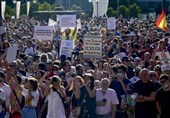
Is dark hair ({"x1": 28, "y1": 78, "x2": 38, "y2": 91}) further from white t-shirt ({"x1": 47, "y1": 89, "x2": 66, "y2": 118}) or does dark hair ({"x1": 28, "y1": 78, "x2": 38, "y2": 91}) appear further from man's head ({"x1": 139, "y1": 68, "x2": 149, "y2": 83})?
man's head ({"x1": 139, "y1": 68, "x2": 149, "y2": 83})

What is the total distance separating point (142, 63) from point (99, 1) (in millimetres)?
29015

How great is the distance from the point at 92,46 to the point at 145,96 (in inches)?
201

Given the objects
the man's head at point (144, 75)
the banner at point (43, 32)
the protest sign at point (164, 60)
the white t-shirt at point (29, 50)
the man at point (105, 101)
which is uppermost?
the banner at point (43, 32)

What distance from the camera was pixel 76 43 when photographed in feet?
79.8

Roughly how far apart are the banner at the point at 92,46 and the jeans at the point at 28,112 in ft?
16.3

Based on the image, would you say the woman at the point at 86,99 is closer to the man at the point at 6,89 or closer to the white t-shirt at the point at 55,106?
the white t-shirt at the point at 55,106

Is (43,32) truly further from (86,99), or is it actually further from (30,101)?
(30,101)

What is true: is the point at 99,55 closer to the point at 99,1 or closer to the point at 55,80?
the point at 55,80

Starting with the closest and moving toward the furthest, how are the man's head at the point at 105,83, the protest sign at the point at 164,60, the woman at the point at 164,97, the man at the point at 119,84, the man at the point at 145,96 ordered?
the woman at the point at 164,97 < the man at the point at 145,96 < the man's head at the point at 105,83 < the man at the point at 119,84 < the protest sign at the point at 164,60

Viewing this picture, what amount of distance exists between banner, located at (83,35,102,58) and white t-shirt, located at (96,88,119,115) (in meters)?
4.34

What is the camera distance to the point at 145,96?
1326 centimetres

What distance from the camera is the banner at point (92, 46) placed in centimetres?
1814

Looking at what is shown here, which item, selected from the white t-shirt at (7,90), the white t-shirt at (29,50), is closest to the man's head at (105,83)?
the white t-shirt at (7,90)

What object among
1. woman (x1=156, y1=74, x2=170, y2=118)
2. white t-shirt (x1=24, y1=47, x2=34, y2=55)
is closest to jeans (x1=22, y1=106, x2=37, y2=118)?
woman (x1=156, y1=74, x2=170, y2=118)
